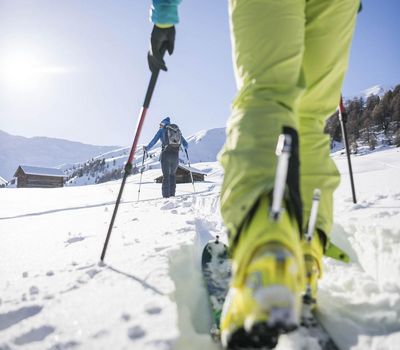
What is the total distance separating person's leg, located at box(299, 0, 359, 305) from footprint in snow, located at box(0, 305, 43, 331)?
1286 mm

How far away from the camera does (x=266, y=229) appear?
0.78 meters

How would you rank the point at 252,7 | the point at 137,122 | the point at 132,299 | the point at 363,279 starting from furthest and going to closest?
the point at 137,122 < the point at 363,279 < the point at 132,299 < the point at 252,7

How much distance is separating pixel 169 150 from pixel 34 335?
888 centimetres

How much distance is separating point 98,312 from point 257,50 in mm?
1184

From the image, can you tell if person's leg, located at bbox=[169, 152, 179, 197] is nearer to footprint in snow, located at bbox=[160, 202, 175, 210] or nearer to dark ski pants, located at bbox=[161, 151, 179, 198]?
dark ski pants, located at bbox=[161, 151, 179, 198]

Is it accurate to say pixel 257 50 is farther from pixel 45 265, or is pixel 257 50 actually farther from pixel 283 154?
pixel 45 265

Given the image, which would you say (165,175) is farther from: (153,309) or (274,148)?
(274,148)

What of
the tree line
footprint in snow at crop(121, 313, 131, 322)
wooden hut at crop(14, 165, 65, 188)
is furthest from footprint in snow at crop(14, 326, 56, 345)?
wooden hut at crop(14, 165, 65, 188)

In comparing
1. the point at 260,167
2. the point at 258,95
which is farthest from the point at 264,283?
the point at 258,95

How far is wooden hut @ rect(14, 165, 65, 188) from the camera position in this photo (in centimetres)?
5064

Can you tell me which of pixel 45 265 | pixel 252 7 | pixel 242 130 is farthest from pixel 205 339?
pixel 45 265

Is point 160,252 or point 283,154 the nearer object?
point 283,154

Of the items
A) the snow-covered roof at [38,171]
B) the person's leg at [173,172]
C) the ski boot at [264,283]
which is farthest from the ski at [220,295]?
the snow-covered roof at [38,171]

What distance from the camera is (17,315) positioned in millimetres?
1415
